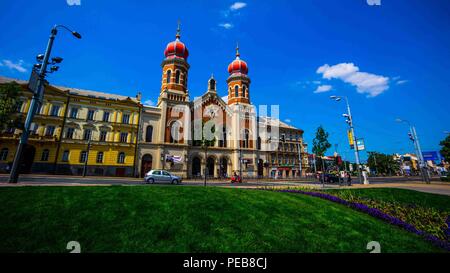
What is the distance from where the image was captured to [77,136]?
32.0 meters

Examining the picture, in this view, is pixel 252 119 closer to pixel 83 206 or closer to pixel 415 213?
A: pixel 415 213

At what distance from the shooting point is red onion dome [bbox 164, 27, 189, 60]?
4191 cm

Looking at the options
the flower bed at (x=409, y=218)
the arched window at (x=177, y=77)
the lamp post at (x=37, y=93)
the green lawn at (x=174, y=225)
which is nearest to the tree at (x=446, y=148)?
the flower bed at (x=409, y=218)

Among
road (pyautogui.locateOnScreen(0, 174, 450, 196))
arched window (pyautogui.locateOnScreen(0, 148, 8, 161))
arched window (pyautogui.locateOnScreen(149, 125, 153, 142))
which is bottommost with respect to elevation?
road (pyautogui.locateOnScreen(0, 174, 450, 196))

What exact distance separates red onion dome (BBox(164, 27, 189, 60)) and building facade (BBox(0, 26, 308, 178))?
0.71 ft

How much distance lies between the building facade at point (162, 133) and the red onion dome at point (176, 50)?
22 cm

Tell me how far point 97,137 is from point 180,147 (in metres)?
14.2

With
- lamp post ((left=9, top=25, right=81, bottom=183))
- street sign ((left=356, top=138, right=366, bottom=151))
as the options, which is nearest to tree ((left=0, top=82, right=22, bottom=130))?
lamp post ((left=9, top=25, right=81, bottom=183))

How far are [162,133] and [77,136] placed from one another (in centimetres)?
1367

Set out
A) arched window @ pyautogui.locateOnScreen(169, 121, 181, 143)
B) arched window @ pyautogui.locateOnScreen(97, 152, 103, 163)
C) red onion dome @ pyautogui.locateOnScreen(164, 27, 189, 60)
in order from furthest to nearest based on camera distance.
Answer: red onion dome @ pyautogui.locateOnScreen(164, 27, 189, 60), arched window @ pyautogui.locateOnScreen(169, 121, 181, 143), arched window @ pyautogui.locateOnScreen(97, 152, 103, 163)

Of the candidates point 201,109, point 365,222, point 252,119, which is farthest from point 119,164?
point 365,222

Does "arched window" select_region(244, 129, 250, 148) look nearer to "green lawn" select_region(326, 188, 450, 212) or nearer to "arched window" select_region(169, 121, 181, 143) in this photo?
"arched window" select_region(169, 121, 181, 143)

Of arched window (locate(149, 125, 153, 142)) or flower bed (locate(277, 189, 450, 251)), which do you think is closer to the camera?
flower bed (locate(277, 189, 450, 251))

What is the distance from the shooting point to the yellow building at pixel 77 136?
29406 mm
